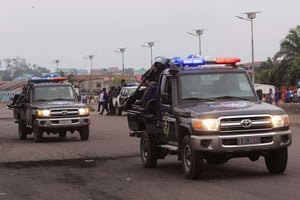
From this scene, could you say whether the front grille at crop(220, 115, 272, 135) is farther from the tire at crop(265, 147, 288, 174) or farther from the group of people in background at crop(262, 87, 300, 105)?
the group of people in background at crop(262, 87, 300, 105)

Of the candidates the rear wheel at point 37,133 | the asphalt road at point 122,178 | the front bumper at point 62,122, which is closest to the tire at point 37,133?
the rear wheel at point 37,133

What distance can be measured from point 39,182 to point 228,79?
12.7 feet

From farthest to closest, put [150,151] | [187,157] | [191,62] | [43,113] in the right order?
[43,113] < [150,151] < [191,62] < [187,157]

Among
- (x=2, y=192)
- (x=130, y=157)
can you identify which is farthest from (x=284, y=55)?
(x=2, y=192)

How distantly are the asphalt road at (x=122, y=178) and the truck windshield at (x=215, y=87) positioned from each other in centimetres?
142

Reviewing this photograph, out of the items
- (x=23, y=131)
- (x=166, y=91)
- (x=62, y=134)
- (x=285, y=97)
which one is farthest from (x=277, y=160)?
(x=285, y=97)

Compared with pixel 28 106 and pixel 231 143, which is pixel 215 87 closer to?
pixel 231 143

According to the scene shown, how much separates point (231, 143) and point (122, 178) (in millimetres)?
2278

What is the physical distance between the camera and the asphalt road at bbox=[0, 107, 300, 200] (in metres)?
9.18

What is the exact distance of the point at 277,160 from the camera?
35.3ft

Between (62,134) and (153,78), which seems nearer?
(153,78)

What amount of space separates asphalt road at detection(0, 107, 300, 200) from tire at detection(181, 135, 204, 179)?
5.8 inches

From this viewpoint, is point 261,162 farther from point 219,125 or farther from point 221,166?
point 219,125

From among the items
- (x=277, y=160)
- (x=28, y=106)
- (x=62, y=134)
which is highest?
(x=28, y=106)
